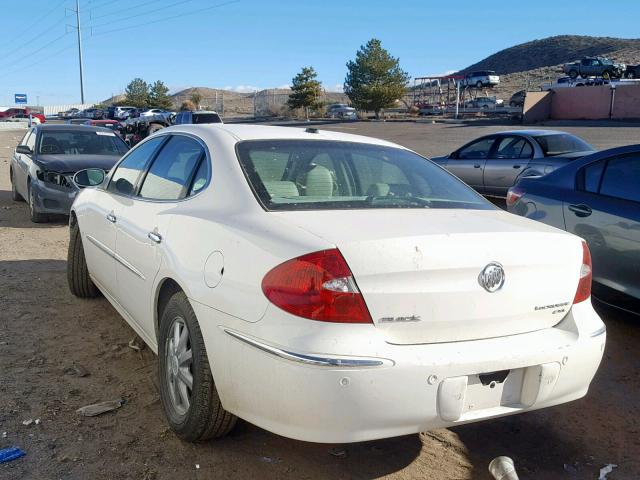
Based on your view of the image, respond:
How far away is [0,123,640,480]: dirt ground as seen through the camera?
9.52 ft

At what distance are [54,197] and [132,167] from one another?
5065 mm

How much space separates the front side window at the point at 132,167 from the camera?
4172 millimetres

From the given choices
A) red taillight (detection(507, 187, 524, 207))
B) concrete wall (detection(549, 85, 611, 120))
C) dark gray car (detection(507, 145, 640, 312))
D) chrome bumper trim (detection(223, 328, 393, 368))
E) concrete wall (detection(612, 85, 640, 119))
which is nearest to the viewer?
chrome bumper trim (detection(223, 328, 393, 368))

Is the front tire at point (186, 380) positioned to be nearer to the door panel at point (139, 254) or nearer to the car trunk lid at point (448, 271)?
the door panel at point (139, 254)

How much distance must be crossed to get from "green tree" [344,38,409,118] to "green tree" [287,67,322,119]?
10.6ft

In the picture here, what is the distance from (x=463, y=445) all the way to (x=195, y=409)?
1389mm

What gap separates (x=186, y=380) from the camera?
10.0ft

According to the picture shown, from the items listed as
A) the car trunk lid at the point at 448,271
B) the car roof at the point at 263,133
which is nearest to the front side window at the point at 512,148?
the car roof at the point at 263,133

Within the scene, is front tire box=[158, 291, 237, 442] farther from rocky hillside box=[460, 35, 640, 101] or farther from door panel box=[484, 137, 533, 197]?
rocky hillside box=[460, 35, 640, 101]

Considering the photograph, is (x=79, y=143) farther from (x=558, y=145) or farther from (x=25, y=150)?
(x=558, y=145)

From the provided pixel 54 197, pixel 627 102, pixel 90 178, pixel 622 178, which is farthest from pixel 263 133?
pixel 627 102

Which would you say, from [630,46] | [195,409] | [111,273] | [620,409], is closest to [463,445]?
[620,409]

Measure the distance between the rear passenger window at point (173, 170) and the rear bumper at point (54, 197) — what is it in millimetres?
5391

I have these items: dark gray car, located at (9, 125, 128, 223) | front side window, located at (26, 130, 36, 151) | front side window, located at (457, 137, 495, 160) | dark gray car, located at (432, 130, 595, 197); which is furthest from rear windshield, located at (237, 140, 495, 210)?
front side window, located at (457, 137, 495, 160)
